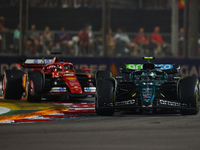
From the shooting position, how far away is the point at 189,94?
8.92 metres

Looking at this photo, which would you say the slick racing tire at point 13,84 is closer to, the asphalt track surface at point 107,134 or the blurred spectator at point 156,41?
the asphalt track surface at point 107,134

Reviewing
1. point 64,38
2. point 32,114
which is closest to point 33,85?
point 32,114

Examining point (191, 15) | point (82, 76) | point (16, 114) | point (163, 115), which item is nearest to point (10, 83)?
point (82, 76)

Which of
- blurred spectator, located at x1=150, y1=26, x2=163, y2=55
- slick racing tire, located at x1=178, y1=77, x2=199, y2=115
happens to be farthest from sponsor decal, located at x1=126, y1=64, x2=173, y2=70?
blurred spectator, located at x1=150, y1=26, x2=163, y2=55

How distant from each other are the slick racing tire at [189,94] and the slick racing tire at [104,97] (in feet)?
3.97

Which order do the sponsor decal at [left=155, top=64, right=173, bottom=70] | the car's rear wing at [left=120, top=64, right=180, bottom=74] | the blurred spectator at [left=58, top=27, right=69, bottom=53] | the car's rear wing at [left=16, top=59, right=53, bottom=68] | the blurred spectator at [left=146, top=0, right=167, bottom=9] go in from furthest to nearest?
the blurred spectator at [left=146, top=0, right=167, bottom=9], the blurred spectator at [left=58, top=27, right=69, bottom=53], the car's rear wing at [left=16, top=59, right=53, bottom=68], the sponsor decal at [left=155, top=64, right=173, bottom=70], the car's rear wing at [left=120, top=64, right=180, bottom=74]

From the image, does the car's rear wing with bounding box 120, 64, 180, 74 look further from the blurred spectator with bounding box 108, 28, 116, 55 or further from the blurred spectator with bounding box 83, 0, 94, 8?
the blurred spectator with bounding box 83, 0, 94, 8

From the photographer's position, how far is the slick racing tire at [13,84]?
13.4 metres

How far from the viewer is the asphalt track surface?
5.76m

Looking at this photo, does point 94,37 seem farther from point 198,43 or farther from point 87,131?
point 87,131

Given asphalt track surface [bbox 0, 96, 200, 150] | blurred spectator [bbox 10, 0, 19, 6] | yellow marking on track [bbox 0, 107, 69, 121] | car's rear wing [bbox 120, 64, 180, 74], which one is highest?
blurred spectator [bbox 10, 0, 19, 6]

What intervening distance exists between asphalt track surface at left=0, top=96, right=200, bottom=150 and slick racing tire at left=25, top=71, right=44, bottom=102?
3.62 meters

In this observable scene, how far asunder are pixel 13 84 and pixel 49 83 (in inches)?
54.3

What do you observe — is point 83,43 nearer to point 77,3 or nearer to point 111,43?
point 111,43
